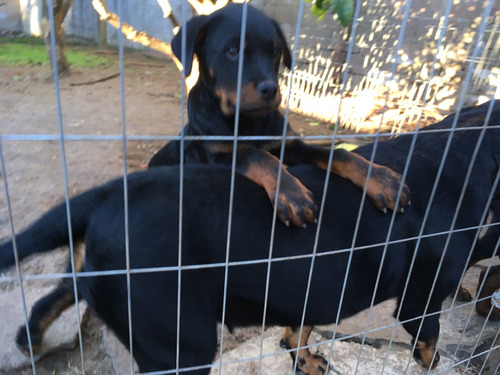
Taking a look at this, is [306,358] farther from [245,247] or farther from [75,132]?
[75,132]

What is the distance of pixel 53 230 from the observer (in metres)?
1.42

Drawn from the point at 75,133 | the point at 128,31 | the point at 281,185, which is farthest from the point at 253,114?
the point at 75,133

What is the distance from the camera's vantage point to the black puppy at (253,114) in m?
1.63

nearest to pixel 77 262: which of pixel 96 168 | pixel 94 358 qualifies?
pixel 94 358

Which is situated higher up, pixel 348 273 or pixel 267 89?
pixel 267 89

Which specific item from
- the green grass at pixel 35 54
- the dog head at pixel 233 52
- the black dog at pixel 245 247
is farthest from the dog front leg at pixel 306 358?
the green grass at pixel 35 54

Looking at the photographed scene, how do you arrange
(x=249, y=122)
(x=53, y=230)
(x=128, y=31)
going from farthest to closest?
(x=128, y=31) → (x=249, y=122) → (x=53, y=230)

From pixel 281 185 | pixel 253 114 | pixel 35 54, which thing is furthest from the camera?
pixel 35 54

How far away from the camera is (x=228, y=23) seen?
1.92 meters

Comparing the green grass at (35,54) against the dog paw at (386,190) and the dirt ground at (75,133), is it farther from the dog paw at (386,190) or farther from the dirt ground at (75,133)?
the dog paw at (386,190)

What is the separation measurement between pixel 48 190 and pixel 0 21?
11034 mm

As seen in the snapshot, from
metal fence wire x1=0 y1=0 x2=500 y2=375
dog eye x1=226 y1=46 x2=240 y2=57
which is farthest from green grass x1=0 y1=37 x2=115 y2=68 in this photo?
dog eye x1=226 y1=46 x2=240 y2=57

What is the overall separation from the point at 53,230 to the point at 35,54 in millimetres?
11049

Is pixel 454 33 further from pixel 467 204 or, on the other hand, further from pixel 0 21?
pixel 0 21
